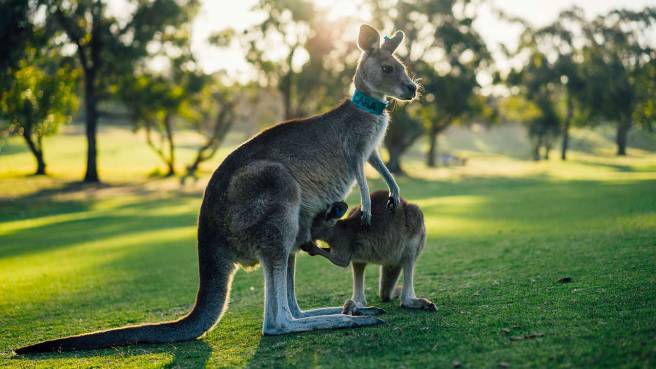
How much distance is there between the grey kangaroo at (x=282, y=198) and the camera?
5.07 metres

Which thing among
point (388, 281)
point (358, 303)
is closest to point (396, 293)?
point (388, 281)

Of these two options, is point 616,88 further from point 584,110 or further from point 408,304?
point 408,304

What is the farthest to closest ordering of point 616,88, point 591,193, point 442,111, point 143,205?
1. point 616,88
2. point 442,111
3. point 143,205
4. point 591,193

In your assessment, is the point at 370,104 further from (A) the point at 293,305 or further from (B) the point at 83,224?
(B) the point at 83,224

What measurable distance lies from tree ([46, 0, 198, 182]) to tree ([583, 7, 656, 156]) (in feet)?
125

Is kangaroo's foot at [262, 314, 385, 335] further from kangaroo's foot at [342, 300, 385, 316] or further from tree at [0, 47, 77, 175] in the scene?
tree at [0, 47, 77, 175]

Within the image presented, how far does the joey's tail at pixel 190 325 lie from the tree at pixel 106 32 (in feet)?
95.6

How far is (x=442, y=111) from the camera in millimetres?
43000

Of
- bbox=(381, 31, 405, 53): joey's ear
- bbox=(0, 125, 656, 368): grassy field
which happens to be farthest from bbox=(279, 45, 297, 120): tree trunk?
bbox=(381, 31, 405, 53): joey's ear

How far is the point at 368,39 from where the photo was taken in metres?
5.91

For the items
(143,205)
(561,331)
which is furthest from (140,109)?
(561,331)

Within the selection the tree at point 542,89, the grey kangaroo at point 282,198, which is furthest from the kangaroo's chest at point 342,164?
the tree at point 542,89

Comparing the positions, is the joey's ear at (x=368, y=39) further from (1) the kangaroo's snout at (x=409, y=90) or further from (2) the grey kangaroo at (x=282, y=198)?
(1) the kangaroo's snout at (x=409, y=90)

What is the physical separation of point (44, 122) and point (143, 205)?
1769 cm
